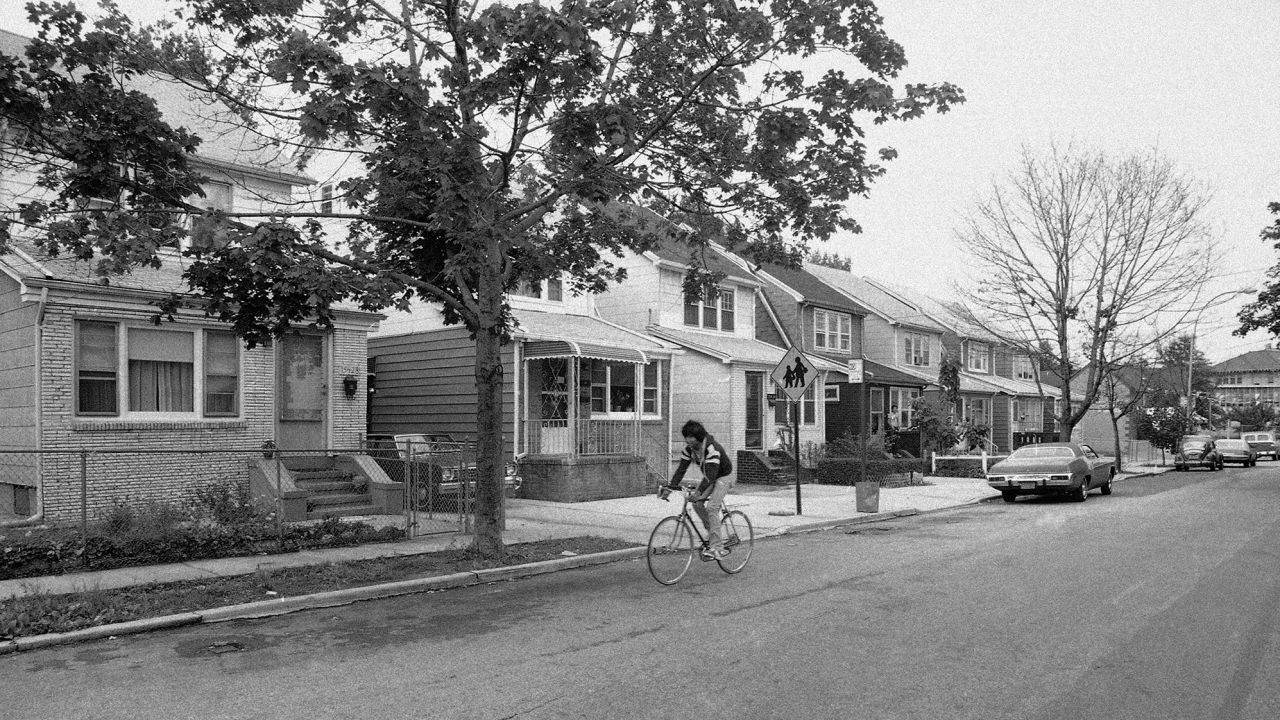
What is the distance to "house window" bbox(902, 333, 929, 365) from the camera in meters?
37.4

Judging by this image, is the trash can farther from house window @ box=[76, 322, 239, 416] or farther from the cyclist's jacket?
house window @ box=[76, 322, 239, 416]

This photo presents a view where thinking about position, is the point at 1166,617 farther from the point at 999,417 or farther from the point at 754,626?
the point at 999,417

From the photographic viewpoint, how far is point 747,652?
6.45 m

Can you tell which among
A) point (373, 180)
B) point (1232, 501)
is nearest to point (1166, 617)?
point (373, 180)

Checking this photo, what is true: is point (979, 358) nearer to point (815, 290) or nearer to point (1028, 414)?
point (1028, 414)

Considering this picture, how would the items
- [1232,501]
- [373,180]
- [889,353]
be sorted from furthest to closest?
1. [889,353]
2. [1232,501]
3. [373,180]

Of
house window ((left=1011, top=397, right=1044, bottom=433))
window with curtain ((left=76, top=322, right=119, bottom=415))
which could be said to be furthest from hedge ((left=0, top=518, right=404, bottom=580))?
house window ((left=1011, top=397, right=1044, bottom=433))

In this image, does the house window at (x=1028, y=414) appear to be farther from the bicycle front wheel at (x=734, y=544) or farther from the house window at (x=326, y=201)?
the house window at (x=326, y=201)

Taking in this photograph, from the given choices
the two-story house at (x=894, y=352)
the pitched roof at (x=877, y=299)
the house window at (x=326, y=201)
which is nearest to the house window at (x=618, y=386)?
the house window at (x=326, y=201)

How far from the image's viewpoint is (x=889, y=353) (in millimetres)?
Result: 36500

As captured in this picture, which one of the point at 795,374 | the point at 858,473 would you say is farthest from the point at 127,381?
the point at 858,473

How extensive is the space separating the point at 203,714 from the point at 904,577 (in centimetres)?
707

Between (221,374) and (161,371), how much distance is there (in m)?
0.95

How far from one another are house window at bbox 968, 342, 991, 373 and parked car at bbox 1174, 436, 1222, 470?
9176 mm
